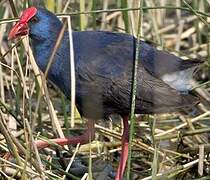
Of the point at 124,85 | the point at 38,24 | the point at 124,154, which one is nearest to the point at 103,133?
the point at 124,154

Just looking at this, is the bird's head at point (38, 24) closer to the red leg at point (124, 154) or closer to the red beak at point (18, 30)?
the red beak at point (18, 30)

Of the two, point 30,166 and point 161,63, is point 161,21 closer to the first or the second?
point 161,63

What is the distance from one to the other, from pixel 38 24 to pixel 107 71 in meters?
0.45

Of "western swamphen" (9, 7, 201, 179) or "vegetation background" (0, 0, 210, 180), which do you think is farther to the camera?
"western swamphen" (9, 7, 201, 179)

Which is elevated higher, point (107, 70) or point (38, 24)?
point (38, 24)

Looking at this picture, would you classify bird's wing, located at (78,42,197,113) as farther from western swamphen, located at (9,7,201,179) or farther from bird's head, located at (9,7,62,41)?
bird's head, located at (9,7,62,41)

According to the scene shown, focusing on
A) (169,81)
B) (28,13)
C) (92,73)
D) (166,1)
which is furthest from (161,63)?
(166,1)

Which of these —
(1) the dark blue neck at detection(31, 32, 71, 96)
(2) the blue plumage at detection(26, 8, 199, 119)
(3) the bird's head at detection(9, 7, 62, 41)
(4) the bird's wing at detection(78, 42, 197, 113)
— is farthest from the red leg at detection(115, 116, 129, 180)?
(3) the bird's head at detection(9, 7, 62, 41)

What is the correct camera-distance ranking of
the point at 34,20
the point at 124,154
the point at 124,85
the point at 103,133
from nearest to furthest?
1. the point at 124,85
2. the point at 34,20
3. the point at 124,154
4. the point at 103,133

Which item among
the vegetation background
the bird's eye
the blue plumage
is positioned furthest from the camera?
the bird's eye

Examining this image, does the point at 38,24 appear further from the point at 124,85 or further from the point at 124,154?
the point at 124,154

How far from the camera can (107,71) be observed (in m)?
3.40

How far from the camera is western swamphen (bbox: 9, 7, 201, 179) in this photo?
3393 mm

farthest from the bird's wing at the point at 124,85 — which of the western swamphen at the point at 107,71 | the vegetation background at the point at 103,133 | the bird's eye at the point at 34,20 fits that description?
the bird's eye at the point at 34,20
